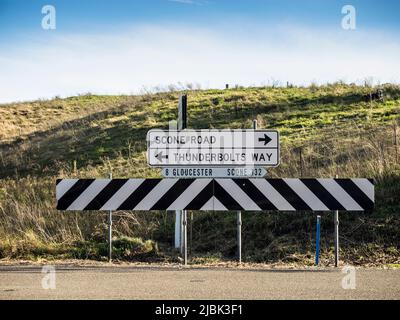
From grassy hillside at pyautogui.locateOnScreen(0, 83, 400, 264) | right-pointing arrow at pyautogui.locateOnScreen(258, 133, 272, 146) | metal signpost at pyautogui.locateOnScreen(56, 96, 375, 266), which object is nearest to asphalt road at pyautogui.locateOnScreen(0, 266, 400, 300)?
metal signpost at pyautogui.locateOnScreen(56, 96, 375, 266)

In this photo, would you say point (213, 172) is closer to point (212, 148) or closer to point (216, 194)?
point (212, 148)

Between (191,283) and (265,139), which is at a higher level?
(265,139)

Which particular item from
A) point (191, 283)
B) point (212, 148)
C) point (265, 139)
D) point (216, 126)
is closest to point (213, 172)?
point (212, 148)

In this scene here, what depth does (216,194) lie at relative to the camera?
29.5 ft

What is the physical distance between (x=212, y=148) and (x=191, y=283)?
3.08 m

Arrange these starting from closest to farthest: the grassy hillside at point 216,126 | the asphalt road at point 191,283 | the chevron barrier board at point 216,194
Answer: the asphalt road at point 191,283
the chevron barrier board at point 216,194
the grassy hillside at point 216,126

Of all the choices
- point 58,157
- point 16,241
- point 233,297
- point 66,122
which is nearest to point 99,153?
point 58,157

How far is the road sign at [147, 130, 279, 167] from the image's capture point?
372 inches

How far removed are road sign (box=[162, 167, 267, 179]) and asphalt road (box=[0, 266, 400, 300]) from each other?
1.89 meters

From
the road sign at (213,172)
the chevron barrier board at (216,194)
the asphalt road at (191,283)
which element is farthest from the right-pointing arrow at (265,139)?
the asphalt road at (191,283)

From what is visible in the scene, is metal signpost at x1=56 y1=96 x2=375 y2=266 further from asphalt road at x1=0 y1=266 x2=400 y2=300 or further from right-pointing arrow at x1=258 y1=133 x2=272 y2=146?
asphalt road at x1=0 y1=266 x2=400 y2=300

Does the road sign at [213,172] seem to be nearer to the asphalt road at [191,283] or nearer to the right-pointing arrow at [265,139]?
the right-pointing arrow at [265,139]

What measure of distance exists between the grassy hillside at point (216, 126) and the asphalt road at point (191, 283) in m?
1.42

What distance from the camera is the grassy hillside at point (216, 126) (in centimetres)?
979
